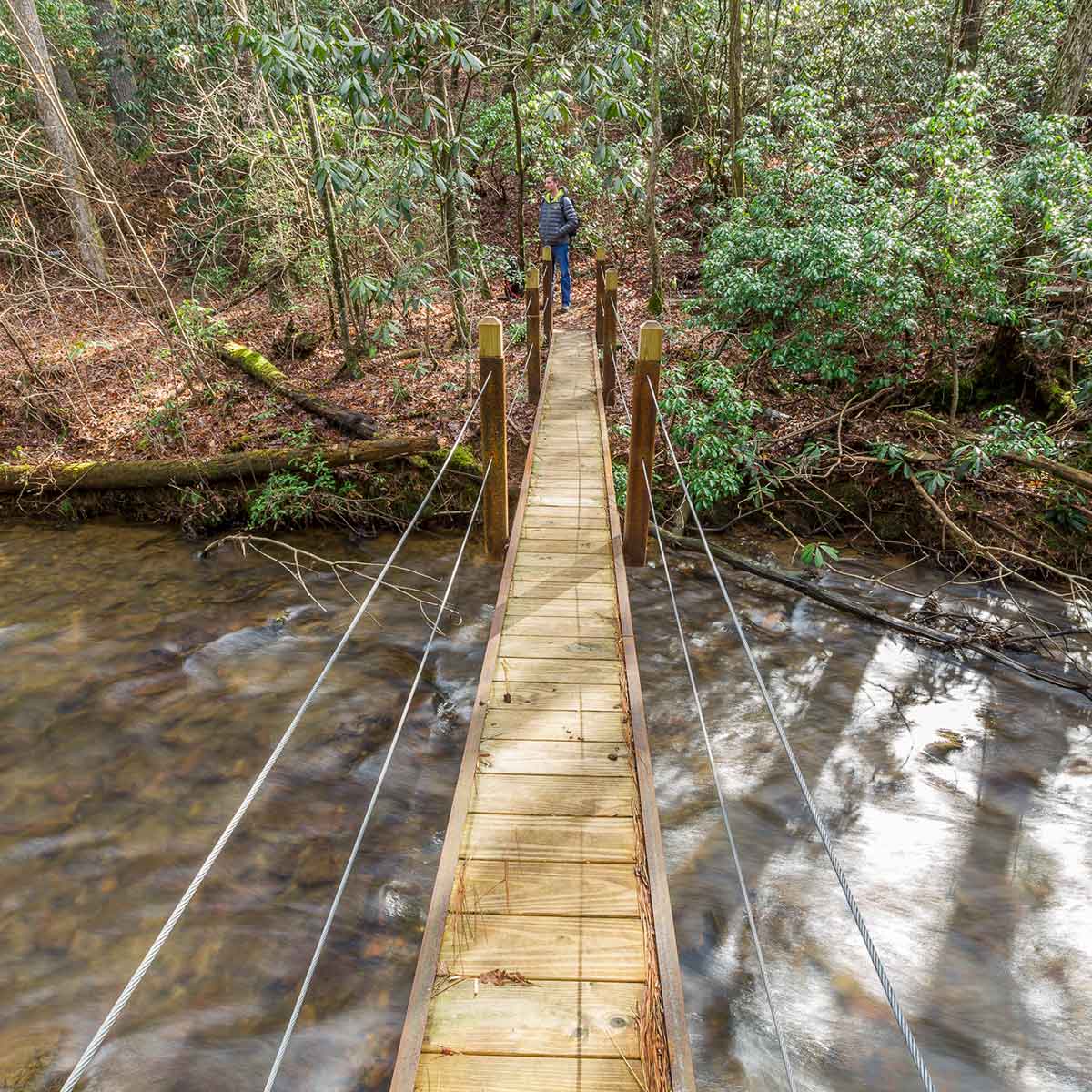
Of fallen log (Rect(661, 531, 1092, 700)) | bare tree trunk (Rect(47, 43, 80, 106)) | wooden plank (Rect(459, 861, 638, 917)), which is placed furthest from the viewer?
bare tree trunk (Rect(47, 43, 80, 106))

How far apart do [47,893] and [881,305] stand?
863 centimetres

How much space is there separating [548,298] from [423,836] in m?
7.97

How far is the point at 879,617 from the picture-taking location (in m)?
6.18

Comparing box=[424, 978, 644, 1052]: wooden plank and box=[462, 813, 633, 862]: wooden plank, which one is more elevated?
box=[462, 813, 633, 862]: wooden plank

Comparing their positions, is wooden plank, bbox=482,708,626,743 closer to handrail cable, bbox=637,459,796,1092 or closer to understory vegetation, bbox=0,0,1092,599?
handrail cable, bbox=637,459,796,1092

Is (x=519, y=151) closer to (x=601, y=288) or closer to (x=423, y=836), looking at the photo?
(x=601, y=288)

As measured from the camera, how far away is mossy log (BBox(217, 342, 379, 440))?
8.59 m

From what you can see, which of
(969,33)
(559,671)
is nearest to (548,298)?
(559,671)

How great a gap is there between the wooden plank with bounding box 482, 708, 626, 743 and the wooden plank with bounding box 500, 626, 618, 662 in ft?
1.46

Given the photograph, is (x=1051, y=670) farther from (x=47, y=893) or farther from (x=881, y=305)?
(x=47, y=893)

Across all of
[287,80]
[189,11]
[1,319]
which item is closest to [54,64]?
[189,11]

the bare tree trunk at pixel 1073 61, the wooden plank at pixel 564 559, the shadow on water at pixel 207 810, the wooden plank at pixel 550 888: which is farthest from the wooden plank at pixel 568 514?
the bare tree trunk at pixel 1073 61

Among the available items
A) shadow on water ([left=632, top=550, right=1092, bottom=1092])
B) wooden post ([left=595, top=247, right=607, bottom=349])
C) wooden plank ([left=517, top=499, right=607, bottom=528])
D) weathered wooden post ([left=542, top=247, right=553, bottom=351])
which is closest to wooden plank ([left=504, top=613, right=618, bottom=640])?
wooden plank ([left=517, top=499, right=607, bottom=528])

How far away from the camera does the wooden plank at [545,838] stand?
2.63 meters
